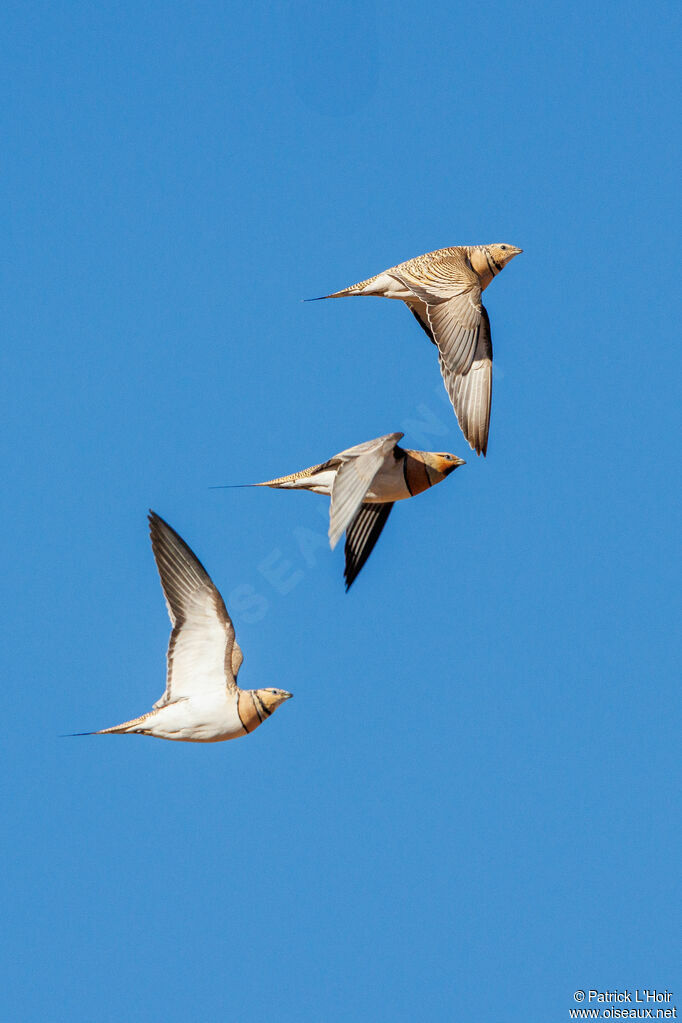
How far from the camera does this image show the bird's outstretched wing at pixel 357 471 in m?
13.5

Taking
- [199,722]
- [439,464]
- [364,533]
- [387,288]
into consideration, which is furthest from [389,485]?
[199,722]

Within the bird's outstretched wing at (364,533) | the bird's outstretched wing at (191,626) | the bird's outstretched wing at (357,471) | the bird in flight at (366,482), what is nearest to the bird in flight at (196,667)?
the bird's outstretched wing at (191,626)

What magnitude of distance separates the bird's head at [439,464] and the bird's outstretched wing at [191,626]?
2.62 m

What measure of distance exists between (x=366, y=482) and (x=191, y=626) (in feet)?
7.76

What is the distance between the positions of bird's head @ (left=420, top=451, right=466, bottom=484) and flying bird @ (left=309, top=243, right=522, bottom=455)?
0.89m

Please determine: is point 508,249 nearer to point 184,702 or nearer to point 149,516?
point 149,516

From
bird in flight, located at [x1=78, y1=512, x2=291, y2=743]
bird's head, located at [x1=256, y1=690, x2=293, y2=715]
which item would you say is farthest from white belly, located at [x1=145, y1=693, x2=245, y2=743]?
bird's head, located at [x1=256, y1=690, x2=293, y2=715]

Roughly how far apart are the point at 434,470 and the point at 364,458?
5.19 feet

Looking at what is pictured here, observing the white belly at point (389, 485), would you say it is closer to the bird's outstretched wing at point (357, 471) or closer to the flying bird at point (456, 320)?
the bird's outstretched wing at point (357, 471)

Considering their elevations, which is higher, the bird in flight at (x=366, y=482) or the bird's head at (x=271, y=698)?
the bird in flight at (x=366, y=482)

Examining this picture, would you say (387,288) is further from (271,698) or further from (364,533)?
(271,698)

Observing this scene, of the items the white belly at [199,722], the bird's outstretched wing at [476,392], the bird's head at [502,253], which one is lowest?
the white belly at [199,722]

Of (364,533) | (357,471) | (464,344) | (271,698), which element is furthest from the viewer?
(364,533)

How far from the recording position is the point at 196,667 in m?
14.8
